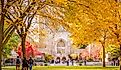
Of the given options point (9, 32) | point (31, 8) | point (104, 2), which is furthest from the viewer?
point (9, 32)

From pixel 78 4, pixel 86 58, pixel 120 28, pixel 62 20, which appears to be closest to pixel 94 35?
pixel 120 28

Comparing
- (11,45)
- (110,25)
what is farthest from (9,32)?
(11,45)

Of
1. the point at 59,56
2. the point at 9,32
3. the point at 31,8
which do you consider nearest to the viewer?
the point at 31,8

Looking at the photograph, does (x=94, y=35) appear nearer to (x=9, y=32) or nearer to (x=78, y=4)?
(x=9, y=32)

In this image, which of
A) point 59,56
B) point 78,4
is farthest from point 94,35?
point 59,56

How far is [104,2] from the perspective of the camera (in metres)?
21.5

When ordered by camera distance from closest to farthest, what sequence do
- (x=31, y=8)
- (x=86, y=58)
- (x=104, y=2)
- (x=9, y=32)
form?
(x=104, y=2) < (x=31, y=8) < (x=9, y=32) < (x=86, y=58)

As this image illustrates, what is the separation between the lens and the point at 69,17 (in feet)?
71.7

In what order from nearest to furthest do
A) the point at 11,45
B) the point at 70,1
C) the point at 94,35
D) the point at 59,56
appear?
the point at 70,1, the point at 94,35, the point at 11,45, the point at 59,56

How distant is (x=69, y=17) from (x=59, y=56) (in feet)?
238

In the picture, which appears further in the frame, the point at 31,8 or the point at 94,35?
the point at 94,35

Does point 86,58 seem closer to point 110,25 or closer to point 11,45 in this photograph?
point 11,45

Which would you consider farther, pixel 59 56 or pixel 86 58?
pixel 59 56

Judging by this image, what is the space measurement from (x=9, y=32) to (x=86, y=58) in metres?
59.4
